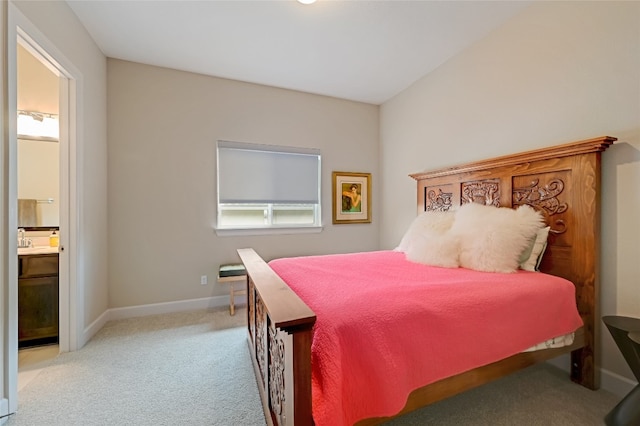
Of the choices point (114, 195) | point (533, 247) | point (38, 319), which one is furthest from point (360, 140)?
point (38, 319)

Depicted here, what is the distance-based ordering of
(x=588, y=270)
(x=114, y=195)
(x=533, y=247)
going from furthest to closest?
1. (x=114, y=195)
2. (x=533, y=247)
3. (x=588, y=270)

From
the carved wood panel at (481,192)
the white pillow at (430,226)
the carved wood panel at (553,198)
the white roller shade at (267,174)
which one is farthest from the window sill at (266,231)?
the carved wood panel at (553,198)

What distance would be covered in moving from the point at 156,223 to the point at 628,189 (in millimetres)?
4068

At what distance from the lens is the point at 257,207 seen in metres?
3.52

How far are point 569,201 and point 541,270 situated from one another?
0.56 metres

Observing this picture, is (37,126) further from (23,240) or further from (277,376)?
(277,376)

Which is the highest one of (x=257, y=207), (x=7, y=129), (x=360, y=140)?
(x=360, y=140)

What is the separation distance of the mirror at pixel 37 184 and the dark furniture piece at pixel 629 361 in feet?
15.0

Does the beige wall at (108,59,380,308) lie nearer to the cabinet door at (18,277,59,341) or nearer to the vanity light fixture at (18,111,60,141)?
the cabinet door at (18,277,59,341)

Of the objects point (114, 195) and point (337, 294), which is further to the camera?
point (114, 195)

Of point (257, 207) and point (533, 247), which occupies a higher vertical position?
point (257, 207)

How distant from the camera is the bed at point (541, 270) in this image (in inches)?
37.8

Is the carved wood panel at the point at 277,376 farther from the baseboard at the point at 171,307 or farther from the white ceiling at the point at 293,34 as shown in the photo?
the white ceiling at the point at 293,34

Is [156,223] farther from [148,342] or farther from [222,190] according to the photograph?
[148,342]
